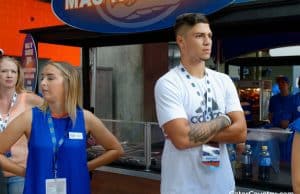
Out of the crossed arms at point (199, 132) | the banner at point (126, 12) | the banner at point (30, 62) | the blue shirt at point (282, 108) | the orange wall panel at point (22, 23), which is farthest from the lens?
the orange wall panel at point (22, 23)

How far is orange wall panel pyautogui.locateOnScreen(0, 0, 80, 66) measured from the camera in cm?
891

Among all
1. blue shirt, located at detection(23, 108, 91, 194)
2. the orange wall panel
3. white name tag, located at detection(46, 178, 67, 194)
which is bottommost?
white name tag, located at detection(46, 178, 67, 194)

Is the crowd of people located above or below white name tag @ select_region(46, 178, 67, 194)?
above

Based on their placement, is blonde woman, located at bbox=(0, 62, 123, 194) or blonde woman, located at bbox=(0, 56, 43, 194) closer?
blonde woman, located at bbox=(0, 62, 123, 194)

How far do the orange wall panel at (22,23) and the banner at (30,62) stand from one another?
268cm

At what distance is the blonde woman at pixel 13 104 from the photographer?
2.94m

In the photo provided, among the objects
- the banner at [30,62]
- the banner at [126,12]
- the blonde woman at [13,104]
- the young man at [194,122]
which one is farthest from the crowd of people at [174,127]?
the banner at [30,62]

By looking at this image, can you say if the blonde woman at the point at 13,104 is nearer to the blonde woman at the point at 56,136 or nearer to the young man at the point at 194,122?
the blonde woman at the point at 56,136

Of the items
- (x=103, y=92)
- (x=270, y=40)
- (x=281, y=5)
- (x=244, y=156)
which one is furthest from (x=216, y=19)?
(x=103, y=92)

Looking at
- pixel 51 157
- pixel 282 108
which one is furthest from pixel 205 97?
pixel 282 108

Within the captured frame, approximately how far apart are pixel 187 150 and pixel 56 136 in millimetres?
715

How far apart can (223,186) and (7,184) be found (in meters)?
1.57

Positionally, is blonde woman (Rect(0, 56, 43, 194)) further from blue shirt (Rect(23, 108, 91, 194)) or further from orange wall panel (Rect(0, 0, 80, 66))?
orange wall panel (Rect(0, 0, 80, 66))

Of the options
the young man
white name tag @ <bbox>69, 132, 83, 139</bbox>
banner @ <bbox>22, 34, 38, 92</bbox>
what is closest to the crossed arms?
the young man
